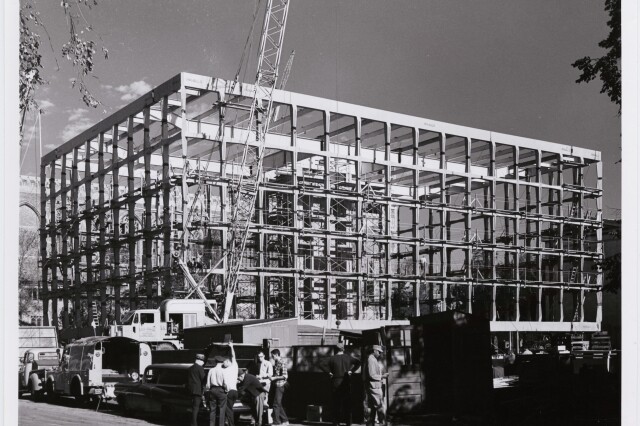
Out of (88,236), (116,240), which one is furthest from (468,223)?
(88,236)

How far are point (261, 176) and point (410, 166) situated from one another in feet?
37.9

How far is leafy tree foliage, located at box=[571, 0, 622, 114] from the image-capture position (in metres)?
12.4

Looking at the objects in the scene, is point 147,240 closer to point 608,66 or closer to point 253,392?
point 253,392

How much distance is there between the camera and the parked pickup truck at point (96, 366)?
982 inches

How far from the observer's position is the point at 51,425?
16438 mm

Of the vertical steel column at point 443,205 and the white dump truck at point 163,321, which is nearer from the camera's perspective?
the white dump truck at point 163,321

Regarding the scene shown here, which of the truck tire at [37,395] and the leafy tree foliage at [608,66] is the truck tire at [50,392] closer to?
the truck tire at [37,395]

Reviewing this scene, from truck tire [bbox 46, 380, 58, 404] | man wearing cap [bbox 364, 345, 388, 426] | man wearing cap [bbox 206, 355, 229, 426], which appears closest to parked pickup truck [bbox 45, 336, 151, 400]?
truck tire [bbox 46, 380, 58, 404]

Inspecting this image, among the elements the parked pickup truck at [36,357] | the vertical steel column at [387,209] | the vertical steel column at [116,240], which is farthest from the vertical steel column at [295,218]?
the parked pickup truck at [36,357]

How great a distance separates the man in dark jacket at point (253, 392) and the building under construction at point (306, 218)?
985 inches

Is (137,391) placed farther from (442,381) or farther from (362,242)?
(362,242)

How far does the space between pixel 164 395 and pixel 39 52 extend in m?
9.74

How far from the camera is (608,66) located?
13.6 meters
